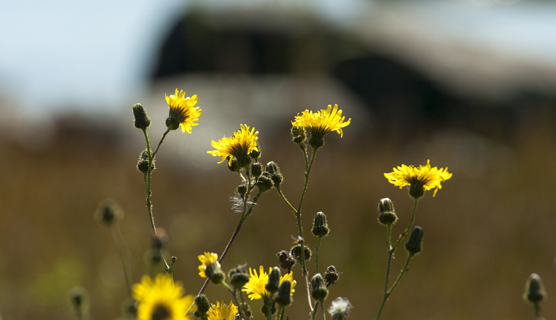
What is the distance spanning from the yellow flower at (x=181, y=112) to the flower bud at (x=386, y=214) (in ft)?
1.10

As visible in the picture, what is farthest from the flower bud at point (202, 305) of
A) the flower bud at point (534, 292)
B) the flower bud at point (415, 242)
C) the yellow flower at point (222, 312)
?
the flower bud at point (534, 292)

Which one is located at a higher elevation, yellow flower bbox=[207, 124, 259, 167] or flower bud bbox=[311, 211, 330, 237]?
yellow flower bbox=[207, 124, 259, 167]

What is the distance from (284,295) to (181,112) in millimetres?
377

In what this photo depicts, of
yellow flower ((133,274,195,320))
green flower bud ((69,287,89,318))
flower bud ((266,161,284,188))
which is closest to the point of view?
yellow flower ((133,274,195,320))

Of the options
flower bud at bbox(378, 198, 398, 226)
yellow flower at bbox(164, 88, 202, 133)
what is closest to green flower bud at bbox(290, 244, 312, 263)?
flower bud at bbox(378, 198, 398, 226)

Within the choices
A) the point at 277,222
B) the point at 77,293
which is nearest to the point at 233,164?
the point at 77,293

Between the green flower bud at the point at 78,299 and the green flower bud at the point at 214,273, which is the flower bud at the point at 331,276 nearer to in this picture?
the green flower bud at the point at 214,273

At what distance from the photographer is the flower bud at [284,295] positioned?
0.65 m

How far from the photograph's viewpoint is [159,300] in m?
0.48

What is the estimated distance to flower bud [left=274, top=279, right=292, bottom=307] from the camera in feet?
2.14

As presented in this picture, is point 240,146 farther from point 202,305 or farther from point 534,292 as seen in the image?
point 534,292

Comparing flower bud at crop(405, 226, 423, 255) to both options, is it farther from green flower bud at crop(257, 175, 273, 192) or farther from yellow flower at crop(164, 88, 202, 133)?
yellow flower at crop(164, 88, 202, 133)

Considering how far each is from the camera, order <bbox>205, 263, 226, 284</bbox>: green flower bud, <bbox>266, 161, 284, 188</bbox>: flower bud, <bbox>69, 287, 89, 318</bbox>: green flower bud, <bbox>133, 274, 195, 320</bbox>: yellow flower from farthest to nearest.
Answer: <bbox>266, 161, 284, 188</bbox>: flower bud, <bbox>69, 287, 89, 318</bbox>: green flower bud, <bbox>205, 263, 226, 284</bbox>: green flower bud, <bbox>133, 274, 195, 320</bbox>: yellow flower

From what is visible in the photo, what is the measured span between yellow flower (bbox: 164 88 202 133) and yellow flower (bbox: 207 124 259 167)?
88 mm
